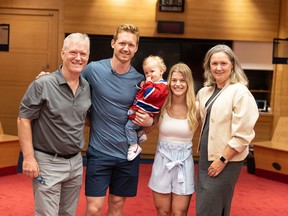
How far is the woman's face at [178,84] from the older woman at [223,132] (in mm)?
289

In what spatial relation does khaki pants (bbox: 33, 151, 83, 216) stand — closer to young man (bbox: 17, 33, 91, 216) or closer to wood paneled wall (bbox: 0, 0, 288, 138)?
young man (bbox: 17, 33, 91, 216)

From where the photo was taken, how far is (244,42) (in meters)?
8.37

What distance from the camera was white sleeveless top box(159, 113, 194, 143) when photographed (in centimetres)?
349

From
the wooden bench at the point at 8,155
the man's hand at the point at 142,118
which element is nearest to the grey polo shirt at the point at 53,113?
the man's hand at the point at 142,118

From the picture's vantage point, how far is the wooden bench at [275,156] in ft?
22.2

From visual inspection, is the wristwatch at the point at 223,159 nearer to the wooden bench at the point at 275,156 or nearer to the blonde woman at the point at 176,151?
the blonde woman at the point at 176,151

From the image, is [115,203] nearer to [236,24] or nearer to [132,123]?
[132,123]

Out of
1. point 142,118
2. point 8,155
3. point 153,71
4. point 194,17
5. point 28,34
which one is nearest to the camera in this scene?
point 142,118

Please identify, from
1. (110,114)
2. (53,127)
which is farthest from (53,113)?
(110,114)

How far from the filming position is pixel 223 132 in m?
3.13

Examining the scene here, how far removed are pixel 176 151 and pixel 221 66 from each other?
0.73 m

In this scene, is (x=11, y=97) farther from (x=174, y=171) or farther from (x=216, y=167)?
(x=216, y=167)

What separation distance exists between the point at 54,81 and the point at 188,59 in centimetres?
566

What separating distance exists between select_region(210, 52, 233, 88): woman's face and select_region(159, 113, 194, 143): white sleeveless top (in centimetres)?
47
